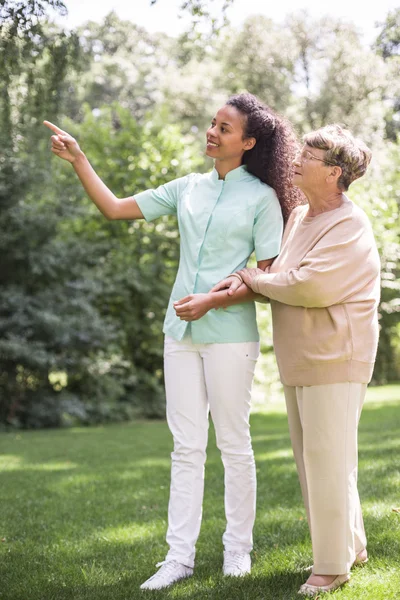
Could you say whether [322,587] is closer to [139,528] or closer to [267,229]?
[267,229]

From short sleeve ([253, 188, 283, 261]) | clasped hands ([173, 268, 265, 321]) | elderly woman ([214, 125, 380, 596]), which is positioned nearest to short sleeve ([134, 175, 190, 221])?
short sleeve ([253, 188, 283, 261])

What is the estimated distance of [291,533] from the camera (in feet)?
13.9

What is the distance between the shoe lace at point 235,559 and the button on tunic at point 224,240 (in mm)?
1027

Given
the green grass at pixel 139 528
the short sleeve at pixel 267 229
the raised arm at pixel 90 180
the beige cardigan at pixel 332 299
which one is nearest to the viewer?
the beige cardigan at pixel 332 299

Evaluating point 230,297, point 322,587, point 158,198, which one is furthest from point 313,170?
point 322,587

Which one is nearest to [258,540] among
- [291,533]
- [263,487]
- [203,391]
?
[291,533]

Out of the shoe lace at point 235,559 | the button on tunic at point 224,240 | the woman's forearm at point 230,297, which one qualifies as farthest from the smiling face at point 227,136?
the shoe lace at point 235,559

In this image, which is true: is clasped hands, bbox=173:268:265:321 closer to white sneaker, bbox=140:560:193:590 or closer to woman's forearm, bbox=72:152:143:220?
woman's forearm, bbox=72:152:143:220

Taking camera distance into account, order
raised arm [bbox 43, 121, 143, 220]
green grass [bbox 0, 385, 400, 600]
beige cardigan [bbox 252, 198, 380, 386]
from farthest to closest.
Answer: raised arm [bbox 43, 121, 143, 220] < green grass [bbox 0, 385, 400, 600] < beige cardigan [bbox 252, 198, 380, 386]

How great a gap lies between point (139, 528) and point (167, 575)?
1.27 meters

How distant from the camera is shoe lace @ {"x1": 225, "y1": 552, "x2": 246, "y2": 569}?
3.51m

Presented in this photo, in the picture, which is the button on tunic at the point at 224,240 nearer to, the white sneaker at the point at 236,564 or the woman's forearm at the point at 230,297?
the woman's forearm at the point at 230,297

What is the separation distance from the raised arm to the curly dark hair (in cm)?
65

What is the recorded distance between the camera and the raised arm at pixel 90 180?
360 cm
